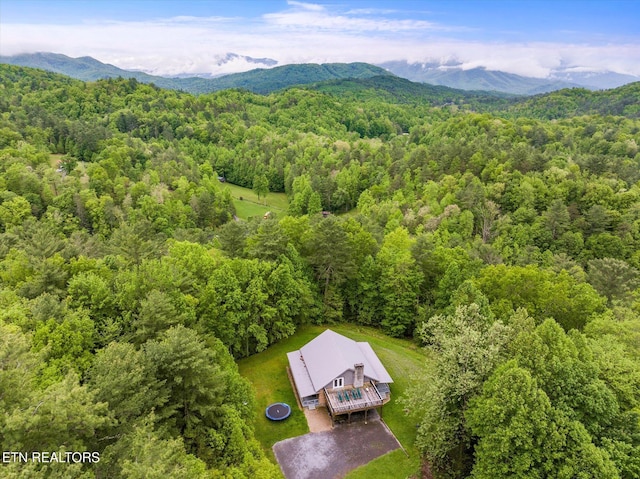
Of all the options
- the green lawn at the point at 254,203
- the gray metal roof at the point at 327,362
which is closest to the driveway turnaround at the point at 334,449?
the gray metal roof at the point at 327,362

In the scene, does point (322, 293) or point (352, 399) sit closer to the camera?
point (352, 399)

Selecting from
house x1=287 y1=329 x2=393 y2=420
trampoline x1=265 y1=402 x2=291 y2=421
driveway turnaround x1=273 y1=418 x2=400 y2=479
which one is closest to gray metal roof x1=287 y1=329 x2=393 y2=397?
house x1=287 y1=329 x2=393 y2=420

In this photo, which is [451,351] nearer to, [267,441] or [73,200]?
[267,441]

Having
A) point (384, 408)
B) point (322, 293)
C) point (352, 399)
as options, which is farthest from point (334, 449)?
point (322, 293)

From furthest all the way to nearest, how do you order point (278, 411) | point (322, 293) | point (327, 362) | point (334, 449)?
point (322, 293)
point (327, 362)
point (278, 411)
point (334, 449)

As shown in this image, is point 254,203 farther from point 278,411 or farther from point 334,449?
point 334,449

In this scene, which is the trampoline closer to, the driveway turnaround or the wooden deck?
the driveway turnaround

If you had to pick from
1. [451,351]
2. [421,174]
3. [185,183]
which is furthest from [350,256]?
[185,183]
